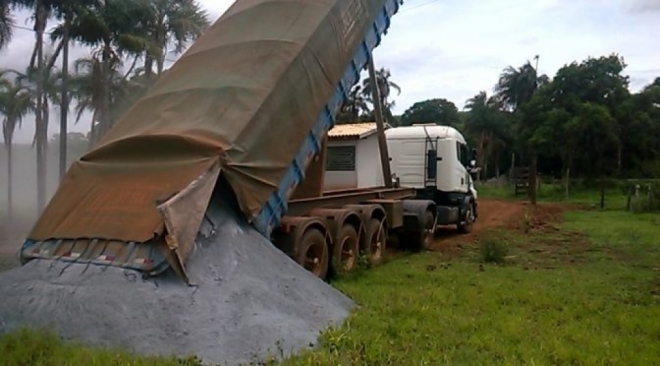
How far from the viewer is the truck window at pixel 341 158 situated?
15.0m

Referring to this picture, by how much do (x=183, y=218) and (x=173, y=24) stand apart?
18148 mm

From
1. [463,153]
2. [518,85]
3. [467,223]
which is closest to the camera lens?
[463,153]

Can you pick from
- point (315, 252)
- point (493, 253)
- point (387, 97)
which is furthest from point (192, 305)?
point (387, 97)

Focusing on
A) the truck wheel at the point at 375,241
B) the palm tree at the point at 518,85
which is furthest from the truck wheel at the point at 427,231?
the palm tree at the point at 518,85

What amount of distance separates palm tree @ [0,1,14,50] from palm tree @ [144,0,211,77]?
4460mm

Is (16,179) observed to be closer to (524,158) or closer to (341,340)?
(341,340)

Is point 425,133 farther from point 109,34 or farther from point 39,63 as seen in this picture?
point 39,63

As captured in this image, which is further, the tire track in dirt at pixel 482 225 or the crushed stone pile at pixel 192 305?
the tire track in dirt at pixel 482 225

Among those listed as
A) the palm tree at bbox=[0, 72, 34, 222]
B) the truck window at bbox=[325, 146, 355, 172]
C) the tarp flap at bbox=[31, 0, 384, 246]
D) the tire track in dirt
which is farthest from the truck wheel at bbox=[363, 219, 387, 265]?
the palm tree at bbox=[0, 72, 34, 222]

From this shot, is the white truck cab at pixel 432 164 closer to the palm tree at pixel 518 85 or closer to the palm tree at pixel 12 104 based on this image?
the palm tree at pixel 12 104

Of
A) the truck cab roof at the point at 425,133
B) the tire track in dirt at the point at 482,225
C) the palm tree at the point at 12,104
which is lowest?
the tire track in dirt at the point at 482,225

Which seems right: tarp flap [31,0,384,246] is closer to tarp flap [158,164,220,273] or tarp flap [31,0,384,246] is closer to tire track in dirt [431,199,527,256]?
tarp flap [158,164,220,273]

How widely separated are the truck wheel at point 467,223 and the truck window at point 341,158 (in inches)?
175

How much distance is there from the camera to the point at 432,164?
1625 centimetres
